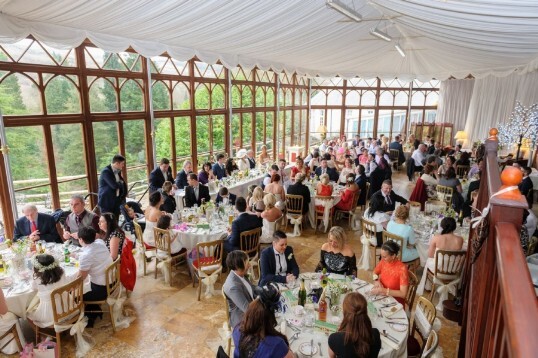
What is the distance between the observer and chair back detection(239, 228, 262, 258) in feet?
18.0

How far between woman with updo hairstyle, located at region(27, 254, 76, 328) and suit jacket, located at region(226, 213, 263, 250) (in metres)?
2.30

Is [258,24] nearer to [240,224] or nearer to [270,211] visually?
[270,211]

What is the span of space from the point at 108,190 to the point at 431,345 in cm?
571

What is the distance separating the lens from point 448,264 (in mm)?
4977

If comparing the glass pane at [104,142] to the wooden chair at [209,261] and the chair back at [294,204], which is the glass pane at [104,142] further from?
the chair back at [294,204]

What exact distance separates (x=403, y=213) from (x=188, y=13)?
4205 millimetres

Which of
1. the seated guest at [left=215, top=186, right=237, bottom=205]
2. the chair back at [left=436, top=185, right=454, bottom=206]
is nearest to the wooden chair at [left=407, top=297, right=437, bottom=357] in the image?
the seated guest at [left=215, top=186, right=237, bottom=205]

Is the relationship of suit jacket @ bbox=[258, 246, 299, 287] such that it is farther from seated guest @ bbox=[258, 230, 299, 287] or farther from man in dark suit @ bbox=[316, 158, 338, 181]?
man in dark suit @ bbox=[316, 158, 338, 181]

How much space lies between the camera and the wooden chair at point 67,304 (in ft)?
12.8

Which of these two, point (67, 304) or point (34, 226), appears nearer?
point (67, 304)

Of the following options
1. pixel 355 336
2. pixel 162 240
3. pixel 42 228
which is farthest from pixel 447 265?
pixel 42 228

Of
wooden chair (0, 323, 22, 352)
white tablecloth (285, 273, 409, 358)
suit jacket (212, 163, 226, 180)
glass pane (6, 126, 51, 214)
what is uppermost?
glass pane (6, 126, 51, 214)

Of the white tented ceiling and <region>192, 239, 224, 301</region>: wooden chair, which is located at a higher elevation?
the white tented ceiling

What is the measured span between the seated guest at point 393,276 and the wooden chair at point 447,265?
1.17m
